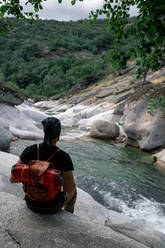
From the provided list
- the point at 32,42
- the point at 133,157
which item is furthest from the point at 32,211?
the point at 32,42

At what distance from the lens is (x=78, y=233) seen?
94.9 inches

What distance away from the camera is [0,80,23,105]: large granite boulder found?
1638 centimetres

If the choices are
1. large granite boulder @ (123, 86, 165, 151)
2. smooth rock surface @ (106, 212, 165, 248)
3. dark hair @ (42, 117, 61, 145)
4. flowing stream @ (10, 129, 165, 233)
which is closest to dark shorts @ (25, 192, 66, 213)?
dark hair @ (42, 117, 61, 145)

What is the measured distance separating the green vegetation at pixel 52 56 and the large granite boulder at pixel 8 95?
49.9 metres

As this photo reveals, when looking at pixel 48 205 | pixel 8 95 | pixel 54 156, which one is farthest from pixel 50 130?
pixel 8 95

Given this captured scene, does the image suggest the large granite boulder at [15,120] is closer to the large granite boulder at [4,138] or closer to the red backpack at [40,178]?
the large granite boulder at [4,138]

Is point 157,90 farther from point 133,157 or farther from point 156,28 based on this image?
point 156,28

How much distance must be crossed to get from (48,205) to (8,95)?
52.1ft

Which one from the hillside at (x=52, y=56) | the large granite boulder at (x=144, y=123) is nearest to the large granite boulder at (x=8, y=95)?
the large granite boulder at (x=144, y=123)

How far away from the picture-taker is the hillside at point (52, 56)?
8731 centimetres

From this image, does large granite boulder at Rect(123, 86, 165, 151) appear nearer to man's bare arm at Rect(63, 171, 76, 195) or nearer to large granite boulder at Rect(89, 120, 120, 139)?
large granite boulder at Rect(89, 120, 120, 139)

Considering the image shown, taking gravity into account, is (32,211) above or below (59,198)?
below

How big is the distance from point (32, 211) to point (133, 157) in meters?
10.1

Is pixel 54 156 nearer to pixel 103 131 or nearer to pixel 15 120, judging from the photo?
pixel 103 131
